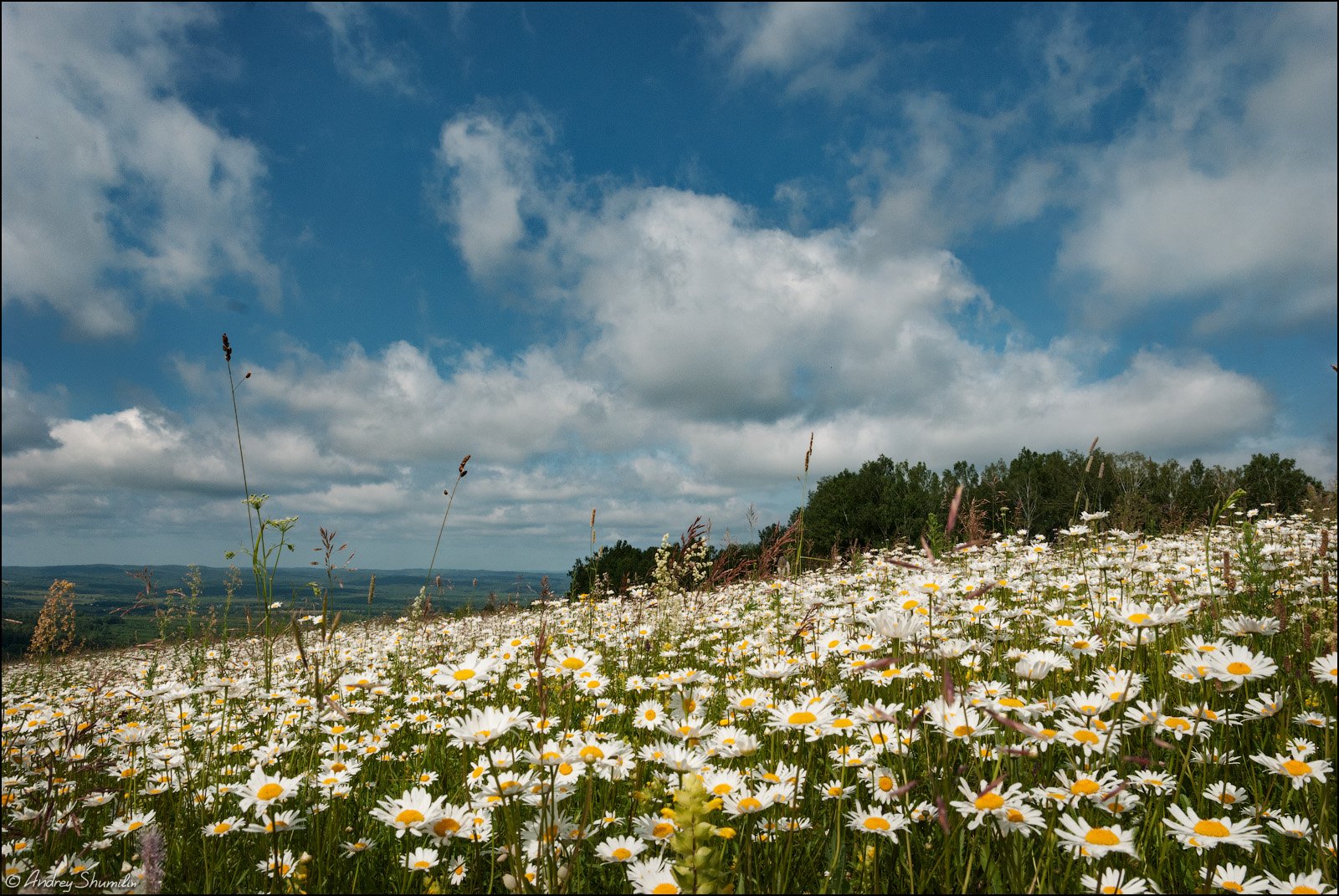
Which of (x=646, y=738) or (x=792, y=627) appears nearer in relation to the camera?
(x=646, y=738)

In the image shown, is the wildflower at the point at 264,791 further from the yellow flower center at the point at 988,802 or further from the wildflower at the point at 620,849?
the yellow flower center at the point at 988,802

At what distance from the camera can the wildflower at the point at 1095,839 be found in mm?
1804

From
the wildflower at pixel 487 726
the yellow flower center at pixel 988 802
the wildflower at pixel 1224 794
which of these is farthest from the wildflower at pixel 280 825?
the wildflower at pixel 1224 794

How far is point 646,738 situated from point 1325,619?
4.25m

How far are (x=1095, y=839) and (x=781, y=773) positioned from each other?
1.15 metres

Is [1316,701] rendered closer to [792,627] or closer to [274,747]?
[792,627]

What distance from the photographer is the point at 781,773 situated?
8.74 feet

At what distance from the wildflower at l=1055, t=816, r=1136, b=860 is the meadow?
0.01 meters

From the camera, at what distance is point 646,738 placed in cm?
323

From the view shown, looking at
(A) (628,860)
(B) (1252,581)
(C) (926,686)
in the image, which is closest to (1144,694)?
(C) (926,686)

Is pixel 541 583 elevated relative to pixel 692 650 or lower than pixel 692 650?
elevated

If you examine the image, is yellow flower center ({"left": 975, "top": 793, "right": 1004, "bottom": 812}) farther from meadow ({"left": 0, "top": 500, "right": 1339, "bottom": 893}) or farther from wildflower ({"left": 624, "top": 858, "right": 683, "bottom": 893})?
wildflower ({"left": 624, "top": 858, "right": 683, "bottom": 893})

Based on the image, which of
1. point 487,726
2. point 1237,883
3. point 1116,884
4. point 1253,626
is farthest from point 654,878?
point 1253,626

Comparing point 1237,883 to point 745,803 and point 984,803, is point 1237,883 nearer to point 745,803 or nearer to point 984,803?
point 984,803
